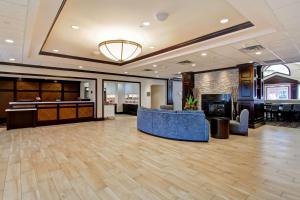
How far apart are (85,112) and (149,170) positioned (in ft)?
22.7

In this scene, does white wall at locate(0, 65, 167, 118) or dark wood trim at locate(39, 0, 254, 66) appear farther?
white wall at locate(0, 65, 167, 118)

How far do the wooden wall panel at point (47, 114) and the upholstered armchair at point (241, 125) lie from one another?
25.4 feet

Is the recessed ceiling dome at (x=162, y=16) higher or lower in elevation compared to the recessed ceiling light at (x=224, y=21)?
lower

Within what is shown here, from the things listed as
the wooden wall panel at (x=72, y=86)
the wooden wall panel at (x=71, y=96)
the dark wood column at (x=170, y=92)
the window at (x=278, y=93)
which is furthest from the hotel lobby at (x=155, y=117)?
the window at (x=278, y=93)

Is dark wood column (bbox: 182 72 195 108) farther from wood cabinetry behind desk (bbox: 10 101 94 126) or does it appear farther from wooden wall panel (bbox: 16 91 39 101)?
wooden wall panel (bbox: 16 91 39 101)

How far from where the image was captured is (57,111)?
7.96 metres

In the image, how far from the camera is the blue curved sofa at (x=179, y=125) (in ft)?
15.6

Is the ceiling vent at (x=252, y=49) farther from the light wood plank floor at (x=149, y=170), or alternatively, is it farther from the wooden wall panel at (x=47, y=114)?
the wooden wall panel at (x=47, y=114)

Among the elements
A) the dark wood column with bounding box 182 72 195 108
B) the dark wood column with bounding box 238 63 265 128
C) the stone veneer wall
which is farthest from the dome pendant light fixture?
the dark wood column with bounding box 182 72 195 108

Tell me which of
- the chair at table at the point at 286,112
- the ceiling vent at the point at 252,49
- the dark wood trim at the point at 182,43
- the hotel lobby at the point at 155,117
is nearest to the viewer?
the hotel lobby at the point at 155,117

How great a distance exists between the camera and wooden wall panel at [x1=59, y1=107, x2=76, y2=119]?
8.09m

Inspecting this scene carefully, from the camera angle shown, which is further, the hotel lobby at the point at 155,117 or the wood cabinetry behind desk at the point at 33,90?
the wood cabinetry behind desk at the point at 33,90

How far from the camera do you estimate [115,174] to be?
2.81 m

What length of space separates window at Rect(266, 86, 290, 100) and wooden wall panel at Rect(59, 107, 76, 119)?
45.5 feet
